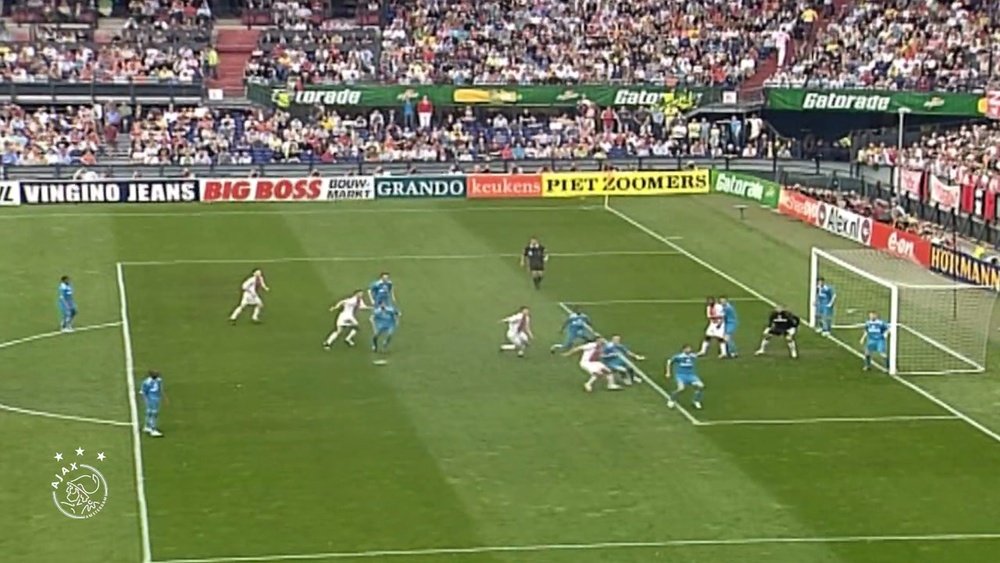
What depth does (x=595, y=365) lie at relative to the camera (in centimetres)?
3875

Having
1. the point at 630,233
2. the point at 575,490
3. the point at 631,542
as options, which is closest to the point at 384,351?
the point at 575,490

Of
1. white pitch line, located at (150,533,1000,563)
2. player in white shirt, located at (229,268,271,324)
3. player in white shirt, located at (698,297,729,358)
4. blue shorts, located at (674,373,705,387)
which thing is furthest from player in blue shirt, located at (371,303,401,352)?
white pitch line, located at (150,533,1000,563)

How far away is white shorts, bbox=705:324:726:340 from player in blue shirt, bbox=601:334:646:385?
2271 millimetres

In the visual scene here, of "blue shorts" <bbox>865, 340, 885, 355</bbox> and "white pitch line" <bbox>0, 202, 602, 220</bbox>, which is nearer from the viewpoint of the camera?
"blue shorts" <bbox>865, 340, 885, 355</bbox>

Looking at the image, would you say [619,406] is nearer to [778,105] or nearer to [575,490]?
[575,490]

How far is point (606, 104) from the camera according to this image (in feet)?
252

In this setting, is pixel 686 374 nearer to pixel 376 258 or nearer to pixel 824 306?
pixel 824 306

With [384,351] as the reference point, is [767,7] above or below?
above

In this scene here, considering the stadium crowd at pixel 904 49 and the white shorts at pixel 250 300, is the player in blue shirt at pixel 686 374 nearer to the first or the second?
the white shorts at pixel 250 300

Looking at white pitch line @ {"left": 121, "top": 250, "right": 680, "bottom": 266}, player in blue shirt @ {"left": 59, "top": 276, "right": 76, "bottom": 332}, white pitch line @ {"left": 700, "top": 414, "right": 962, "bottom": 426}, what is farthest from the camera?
white pitch line @ {"left": 121, "top": 250, "right": 680, "bottom": 266}

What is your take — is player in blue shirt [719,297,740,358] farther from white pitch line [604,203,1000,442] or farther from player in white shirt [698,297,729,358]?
white pitch line [604,203,1000,442]

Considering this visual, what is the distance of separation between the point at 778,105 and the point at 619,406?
130ft

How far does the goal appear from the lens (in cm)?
4153

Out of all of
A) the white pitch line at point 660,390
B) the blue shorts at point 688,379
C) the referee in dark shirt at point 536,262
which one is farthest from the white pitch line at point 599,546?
the referee in dark shirt at point 536,262
